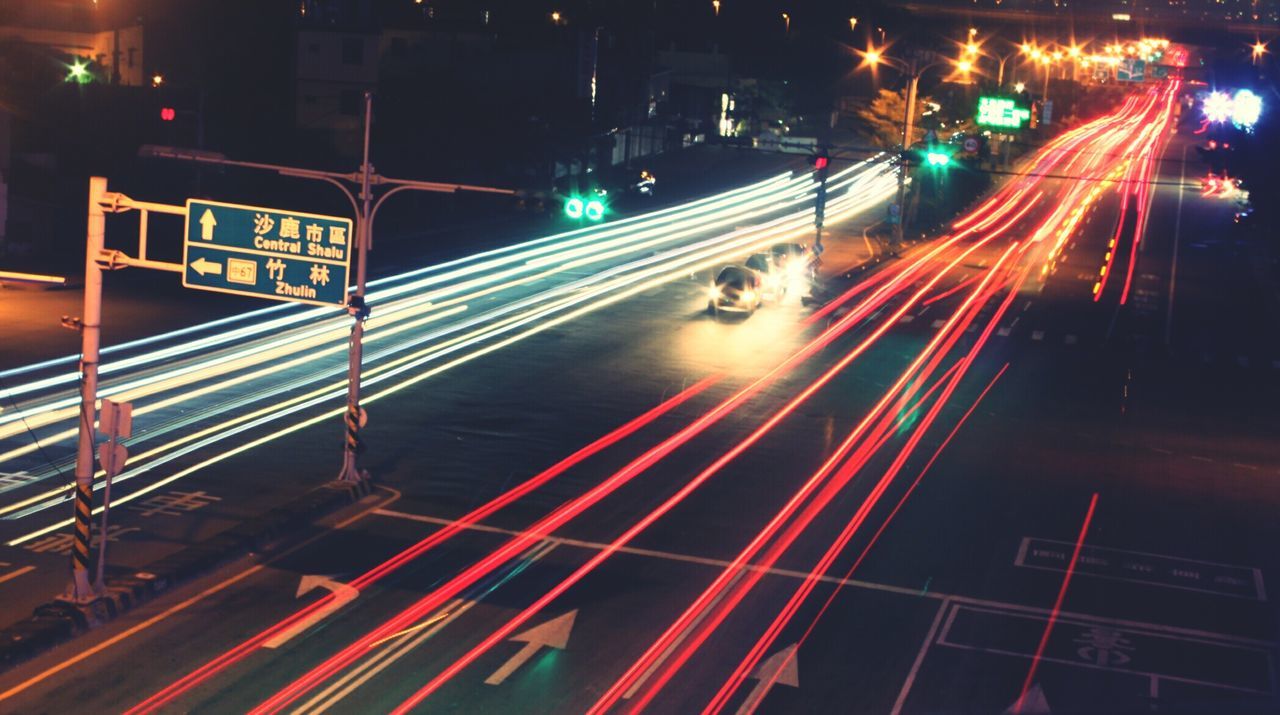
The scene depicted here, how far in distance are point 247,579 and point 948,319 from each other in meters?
33.5

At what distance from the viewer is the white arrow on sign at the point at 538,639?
16312 mm

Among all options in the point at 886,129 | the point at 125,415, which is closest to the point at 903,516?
the point at 125,415

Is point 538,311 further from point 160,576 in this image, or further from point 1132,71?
point 1132,71

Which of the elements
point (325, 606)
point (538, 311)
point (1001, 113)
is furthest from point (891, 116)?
point (325, 606)

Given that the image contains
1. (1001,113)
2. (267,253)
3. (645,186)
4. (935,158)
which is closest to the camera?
(267,253)

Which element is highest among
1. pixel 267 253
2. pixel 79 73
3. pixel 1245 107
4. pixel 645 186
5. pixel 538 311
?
pixel 1245 107

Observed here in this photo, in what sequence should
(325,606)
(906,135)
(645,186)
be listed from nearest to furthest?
(325,606) → (906,135) → (645,186)

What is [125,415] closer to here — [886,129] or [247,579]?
[247,579]

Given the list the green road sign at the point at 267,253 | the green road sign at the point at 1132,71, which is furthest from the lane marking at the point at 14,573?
the green road sign at the point at 1132,71

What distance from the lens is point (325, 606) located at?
720 inches

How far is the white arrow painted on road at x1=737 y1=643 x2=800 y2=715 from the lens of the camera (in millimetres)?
15750

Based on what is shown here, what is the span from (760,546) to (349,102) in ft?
181

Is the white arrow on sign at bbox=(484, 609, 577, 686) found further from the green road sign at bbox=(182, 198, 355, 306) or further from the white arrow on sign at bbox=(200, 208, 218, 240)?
the white arrow on sign at bbox=(200, 208, 218, 240)

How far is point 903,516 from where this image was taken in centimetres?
2439
